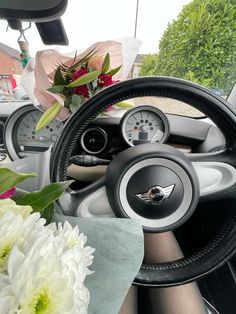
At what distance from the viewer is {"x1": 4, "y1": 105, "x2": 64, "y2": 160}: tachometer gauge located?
1.24 m

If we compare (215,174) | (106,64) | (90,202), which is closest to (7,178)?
(90,202)

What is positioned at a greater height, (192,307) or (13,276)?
(13,276)

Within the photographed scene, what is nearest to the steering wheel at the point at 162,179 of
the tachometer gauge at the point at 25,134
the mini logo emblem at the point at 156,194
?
the mini logo emblem at the point at 156,194

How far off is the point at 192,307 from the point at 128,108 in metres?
0.63

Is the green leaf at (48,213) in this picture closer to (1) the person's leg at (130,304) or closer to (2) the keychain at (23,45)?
(1) the person's leg at (130,304)

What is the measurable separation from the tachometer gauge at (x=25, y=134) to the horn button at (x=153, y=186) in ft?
2.27

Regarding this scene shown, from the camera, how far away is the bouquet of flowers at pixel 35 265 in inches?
9.0

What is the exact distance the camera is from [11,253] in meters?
0.24

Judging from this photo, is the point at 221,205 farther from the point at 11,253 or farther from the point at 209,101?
the point at 11,253

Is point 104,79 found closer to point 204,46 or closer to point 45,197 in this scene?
point 45,197

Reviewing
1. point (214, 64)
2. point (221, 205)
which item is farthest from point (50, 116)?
point (214, 64)

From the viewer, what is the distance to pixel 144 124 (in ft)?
3.27

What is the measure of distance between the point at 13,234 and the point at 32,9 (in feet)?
3.60

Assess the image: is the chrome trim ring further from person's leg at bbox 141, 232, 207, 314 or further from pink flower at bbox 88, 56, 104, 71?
pink flower at bbox 88, 56, 104, 71
